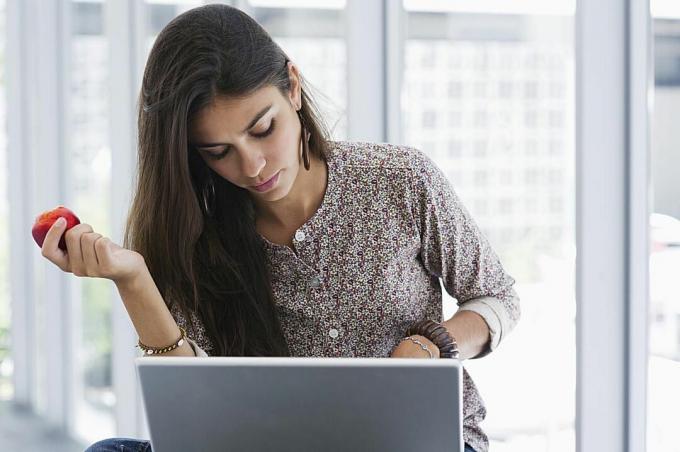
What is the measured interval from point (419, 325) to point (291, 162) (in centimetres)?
32

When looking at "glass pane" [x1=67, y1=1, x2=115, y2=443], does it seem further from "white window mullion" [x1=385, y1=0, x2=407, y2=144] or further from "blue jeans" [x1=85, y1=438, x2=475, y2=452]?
"blue jeans" [x1=85, y1=438, x2=475, y2=452]

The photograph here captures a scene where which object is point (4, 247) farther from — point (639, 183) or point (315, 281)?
point (639, 183)

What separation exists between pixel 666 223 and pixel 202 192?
901 mm

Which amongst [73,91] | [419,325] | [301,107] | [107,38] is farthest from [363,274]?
[73,91]

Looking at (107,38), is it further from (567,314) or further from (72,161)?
(567,314)

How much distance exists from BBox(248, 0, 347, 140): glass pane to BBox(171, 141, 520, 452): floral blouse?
115 cm

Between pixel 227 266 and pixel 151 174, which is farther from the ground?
pixel 151 174

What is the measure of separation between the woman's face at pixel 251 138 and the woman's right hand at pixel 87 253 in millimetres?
209

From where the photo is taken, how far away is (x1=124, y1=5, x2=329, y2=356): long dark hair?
4.30 ft

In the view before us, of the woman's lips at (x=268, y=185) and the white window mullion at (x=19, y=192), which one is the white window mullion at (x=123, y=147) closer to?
the white window mullion at (x=19, y=192)

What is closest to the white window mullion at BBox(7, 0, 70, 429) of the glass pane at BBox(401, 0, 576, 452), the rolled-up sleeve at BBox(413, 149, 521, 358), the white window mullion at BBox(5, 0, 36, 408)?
the white window mullion at BBox(5, 0, 36, 408)

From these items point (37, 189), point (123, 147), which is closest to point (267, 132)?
point (123, 147)

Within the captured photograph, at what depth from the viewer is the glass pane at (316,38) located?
2713 millimetres

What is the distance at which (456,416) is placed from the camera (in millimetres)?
911
